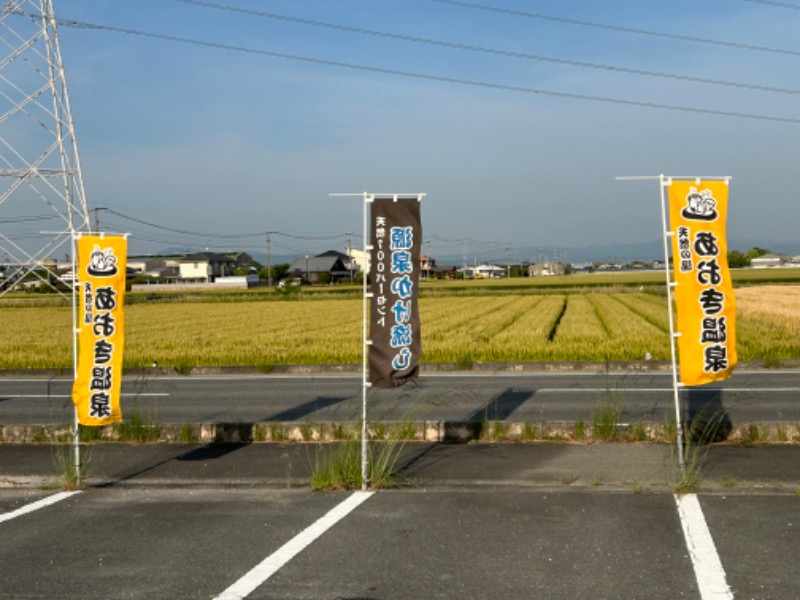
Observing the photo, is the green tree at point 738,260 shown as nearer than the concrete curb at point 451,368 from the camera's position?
No

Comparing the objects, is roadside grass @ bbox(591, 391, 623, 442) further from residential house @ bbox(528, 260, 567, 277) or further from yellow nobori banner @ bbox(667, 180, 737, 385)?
residential house @ bbox(528, 260, 567, 277)

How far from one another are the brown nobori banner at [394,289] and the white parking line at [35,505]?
2.87 m

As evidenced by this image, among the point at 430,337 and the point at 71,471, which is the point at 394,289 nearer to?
the point at 71,471

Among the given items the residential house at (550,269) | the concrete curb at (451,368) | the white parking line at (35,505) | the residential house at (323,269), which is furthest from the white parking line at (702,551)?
the residential house at (550,269)

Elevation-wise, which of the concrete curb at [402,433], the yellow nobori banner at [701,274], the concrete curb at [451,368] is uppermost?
the yellow nobori banner at [701,274]

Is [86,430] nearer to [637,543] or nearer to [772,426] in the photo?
[637,543]

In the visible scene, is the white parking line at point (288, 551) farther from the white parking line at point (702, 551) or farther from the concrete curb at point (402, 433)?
the white parking line at point (702, 551)

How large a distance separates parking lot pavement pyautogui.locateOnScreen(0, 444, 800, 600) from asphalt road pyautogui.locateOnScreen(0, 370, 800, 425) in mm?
2276

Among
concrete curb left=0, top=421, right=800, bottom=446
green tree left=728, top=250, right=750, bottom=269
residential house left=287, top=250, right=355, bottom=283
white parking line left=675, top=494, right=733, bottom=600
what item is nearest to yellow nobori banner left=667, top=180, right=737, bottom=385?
white parking line left=675, top=494, right=733, bottom=600

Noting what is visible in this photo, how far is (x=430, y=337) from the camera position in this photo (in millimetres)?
26031

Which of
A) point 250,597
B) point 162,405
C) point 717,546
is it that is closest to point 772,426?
point 717,546

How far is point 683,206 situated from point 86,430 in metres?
6.84

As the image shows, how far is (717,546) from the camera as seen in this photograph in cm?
589

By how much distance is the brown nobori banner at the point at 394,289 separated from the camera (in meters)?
7.39
